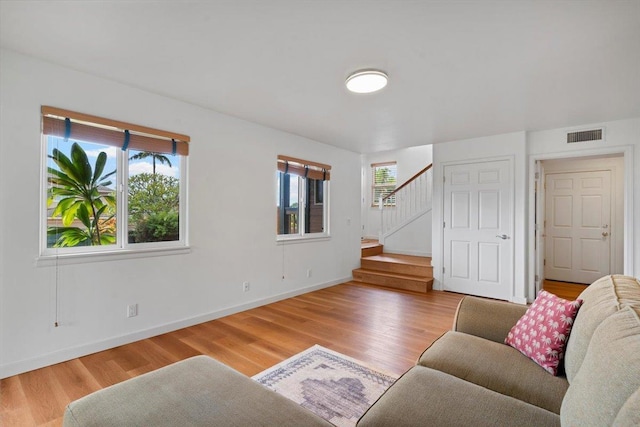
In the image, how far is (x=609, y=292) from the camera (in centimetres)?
144

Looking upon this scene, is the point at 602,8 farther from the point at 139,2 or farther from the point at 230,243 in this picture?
the point at 230,243

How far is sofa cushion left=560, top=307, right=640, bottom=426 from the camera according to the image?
2.63 feet

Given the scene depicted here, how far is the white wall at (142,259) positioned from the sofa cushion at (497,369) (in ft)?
8.72

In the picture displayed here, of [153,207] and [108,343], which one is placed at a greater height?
[153,207]

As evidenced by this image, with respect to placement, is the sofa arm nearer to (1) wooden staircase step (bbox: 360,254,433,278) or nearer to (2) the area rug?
(2) the area rug

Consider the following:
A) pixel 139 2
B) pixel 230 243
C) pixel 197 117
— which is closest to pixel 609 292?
pixel 139 2

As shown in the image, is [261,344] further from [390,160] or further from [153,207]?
[390,160]

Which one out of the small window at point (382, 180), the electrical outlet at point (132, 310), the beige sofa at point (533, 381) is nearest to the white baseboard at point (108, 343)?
the electrical outlet at point (132, 310)

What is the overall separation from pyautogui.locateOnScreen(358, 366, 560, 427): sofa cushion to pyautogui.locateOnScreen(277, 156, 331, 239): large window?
342 cm

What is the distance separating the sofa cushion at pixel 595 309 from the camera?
49.7 inches

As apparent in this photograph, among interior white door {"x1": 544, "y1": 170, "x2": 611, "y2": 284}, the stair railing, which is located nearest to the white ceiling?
interior white door {"x1": 544, "y1": 170, "x2": 611, "y2": 284}

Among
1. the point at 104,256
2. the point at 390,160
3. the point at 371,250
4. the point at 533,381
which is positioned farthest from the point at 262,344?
the point at 390,160

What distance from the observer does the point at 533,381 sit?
1.48 m

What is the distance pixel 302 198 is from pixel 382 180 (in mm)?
4097
